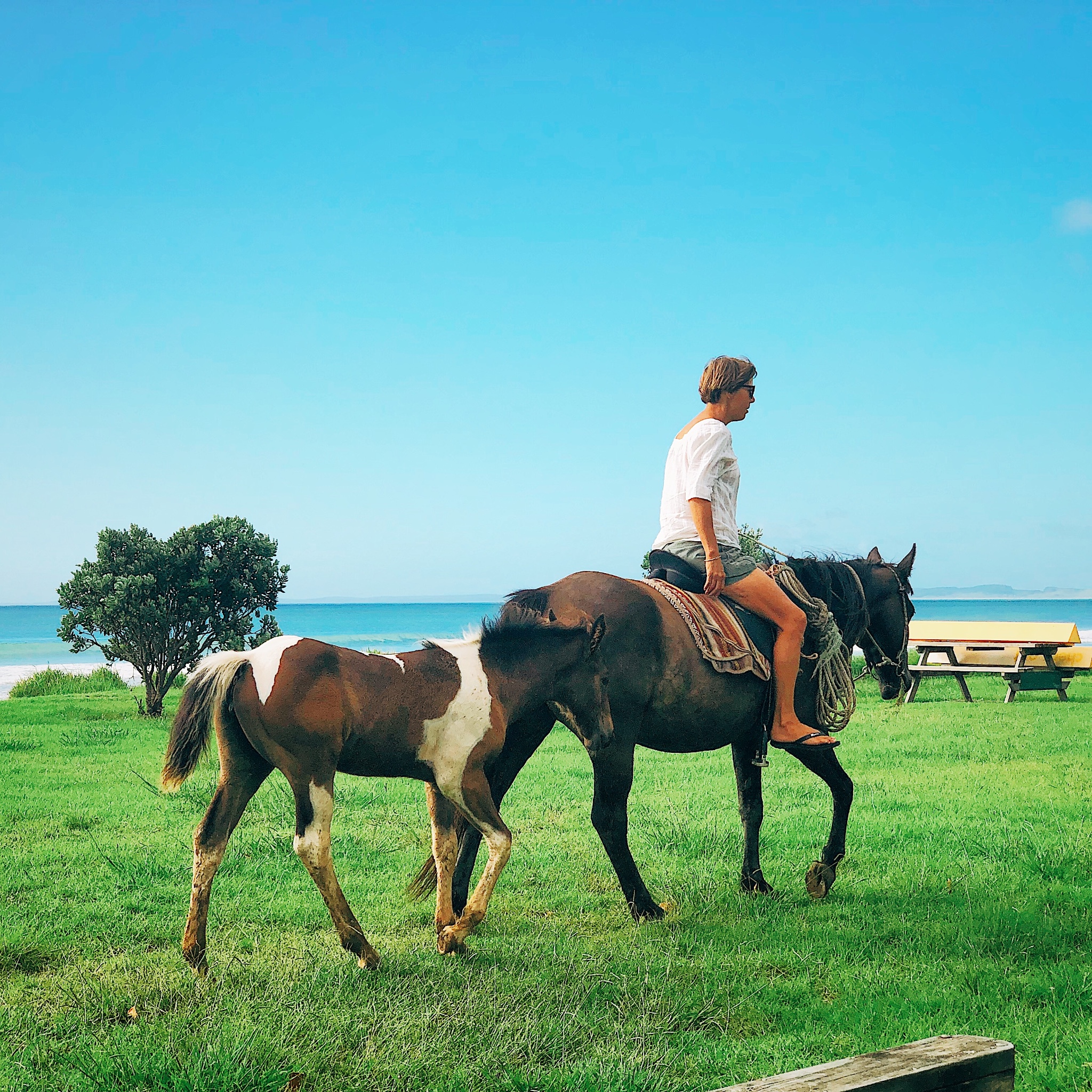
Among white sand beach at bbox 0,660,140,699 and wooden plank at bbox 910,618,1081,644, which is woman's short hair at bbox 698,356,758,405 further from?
white sand beach at bbox 0,660,140,699

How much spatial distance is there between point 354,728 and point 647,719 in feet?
6.46

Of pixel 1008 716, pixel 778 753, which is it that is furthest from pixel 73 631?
pixel 1008 716

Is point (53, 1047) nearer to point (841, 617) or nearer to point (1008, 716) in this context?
point (841, 617)

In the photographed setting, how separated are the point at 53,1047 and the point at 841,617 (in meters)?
5.25

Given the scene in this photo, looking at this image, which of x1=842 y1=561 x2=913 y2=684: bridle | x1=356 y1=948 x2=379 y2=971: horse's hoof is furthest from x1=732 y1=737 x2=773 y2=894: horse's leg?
x1=356 y1=948 x2=379 y2=971: horse's hoof

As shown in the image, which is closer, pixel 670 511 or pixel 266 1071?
pixel 266 1071

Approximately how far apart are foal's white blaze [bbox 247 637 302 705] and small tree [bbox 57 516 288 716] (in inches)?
474

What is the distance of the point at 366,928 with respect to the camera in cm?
543

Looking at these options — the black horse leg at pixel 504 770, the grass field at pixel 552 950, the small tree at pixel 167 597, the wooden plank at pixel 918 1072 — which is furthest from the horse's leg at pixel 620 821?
the small tree at pixel 167 597

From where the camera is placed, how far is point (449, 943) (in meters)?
4.65

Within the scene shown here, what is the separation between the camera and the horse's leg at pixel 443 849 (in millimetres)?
4879

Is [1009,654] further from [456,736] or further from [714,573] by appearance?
[456,736]

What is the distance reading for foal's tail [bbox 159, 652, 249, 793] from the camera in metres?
4.31

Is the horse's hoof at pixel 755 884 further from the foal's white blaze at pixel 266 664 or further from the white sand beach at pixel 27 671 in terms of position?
the white sand beach at pixel 27 671
